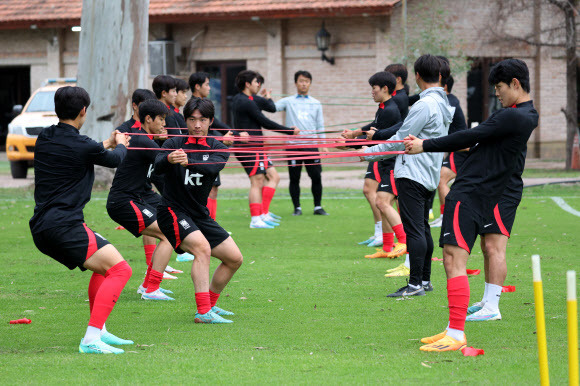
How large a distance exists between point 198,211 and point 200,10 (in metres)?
20.9

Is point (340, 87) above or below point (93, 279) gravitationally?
above

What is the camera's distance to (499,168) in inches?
242

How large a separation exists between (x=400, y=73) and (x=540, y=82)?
19059 mm

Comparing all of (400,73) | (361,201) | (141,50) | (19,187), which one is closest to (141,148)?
(400,73)

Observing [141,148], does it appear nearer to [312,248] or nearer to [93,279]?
[93,279]

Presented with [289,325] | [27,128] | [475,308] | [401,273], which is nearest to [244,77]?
[401,273]

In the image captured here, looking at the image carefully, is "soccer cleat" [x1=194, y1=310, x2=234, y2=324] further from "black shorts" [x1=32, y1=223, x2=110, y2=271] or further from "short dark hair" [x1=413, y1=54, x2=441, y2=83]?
"short dark hair" [x1=413, y1=54, x2=441, y2=83]

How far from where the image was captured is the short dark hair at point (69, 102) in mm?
A: 5961

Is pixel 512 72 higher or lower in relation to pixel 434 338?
higher

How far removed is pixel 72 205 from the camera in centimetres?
597

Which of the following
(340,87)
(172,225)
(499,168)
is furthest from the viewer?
(340,87)

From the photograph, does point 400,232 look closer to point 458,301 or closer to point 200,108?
point 200,108

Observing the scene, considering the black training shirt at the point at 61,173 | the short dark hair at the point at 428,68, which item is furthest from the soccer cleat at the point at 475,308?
the black training shirt at the point at 61,173

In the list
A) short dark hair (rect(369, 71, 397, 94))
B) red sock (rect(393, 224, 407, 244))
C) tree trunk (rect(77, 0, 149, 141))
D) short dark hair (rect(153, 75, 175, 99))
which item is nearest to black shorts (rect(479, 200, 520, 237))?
short dark hair (rect(369, 71, 397, 94))
